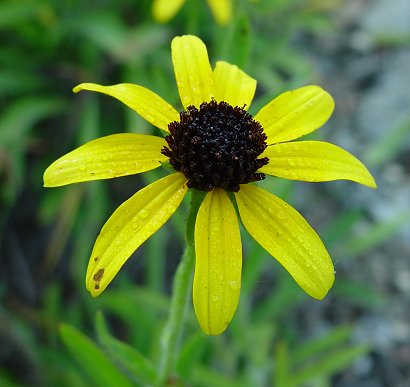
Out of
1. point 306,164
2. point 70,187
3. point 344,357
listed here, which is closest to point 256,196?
point 306,164

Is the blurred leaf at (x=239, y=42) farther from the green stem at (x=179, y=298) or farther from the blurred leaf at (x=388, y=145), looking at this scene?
the blurred leaf at (x=388, y=145)

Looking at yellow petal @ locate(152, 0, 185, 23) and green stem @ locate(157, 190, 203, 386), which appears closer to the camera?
green stem @ locate(157, 190, 203, 386)

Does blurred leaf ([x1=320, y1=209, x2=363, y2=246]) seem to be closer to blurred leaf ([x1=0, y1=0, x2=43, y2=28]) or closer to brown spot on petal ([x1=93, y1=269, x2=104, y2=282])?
brown spot on petal ([x1=93, y1=269, x2=104, y2=282])

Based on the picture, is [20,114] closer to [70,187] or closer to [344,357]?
[70,187]

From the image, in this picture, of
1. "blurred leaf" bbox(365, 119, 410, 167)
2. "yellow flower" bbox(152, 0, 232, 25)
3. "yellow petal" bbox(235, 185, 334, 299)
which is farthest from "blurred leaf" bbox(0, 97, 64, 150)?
"yellow petal" bbox(235, 185, 334, 299)

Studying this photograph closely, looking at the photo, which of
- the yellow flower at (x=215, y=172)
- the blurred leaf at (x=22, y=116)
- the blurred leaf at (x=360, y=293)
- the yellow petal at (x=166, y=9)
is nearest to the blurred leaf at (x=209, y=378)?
the blurred leaf at (x=360, y=293)
